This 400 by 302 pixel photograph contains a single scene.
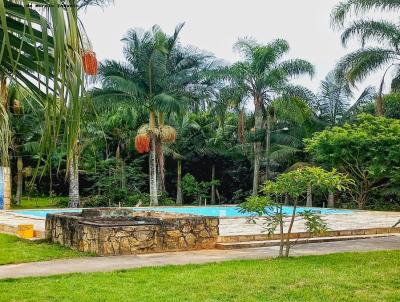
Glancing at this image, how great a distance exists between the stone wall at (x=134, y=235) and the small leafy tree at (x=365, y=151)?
12012mm

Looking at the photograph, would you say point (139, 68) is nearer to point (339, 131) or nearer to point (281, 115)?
point (281, 115)

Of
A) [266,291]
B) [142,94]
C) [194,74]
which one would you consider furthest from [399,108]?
[266,291]

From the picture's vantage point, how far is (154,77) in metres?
21.9

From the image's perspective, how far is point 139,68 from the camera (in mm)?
22062

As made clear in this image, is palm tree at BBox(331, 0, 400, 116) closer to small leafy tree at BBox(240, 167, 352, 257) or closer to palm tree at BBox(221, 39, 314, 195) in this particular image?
palm tree at BBox(221, 39, 314, 195)

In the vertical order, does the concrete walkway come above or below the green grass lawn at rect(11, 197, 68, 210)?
below

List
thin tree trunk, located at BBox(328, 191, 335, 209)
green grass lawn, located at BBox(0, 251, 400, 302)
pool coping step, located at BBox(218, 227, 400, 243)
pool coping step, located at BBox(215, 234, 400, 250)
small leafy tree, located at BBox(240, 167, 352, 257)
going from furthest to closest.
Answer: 1. thin tree trunk, located at BBox(328, 191, 335, 209)
2. pool coping step, located at BBox(218, 227, 400, 243)
3. pool coping step, located at BBox(215, 234, 400, 250)
4. small leafy tree, located at BBox(240, 167, 352, 257)
5. green grass lawn, located at BBox(0, 251, 400, 302)

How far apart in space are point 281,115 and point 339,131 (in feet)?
9.58

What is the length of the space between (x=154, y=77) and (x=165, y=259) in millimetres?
14350

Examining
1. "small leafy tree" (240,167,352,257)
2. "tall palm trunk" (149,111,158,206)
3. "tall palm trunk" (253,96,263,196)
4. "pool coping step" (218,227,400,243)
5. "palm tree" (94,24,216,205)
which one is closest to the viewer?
"small leafy tree" (240,167,352,257)

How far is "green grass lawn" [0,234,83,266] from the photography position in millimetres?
8289

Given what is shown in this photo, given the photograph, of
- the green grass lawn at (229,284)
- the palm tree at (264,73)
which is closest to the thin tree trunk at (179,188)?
the palm tree at (264,73)

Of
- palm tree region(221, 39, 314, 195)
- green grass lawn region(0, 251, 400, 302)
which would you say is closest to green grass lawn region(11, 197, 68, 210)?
palm tree region(221, 39, 314, 195)

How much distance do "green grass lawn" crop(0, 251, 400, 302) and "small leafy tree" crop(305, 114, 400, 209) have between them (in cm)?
1304
